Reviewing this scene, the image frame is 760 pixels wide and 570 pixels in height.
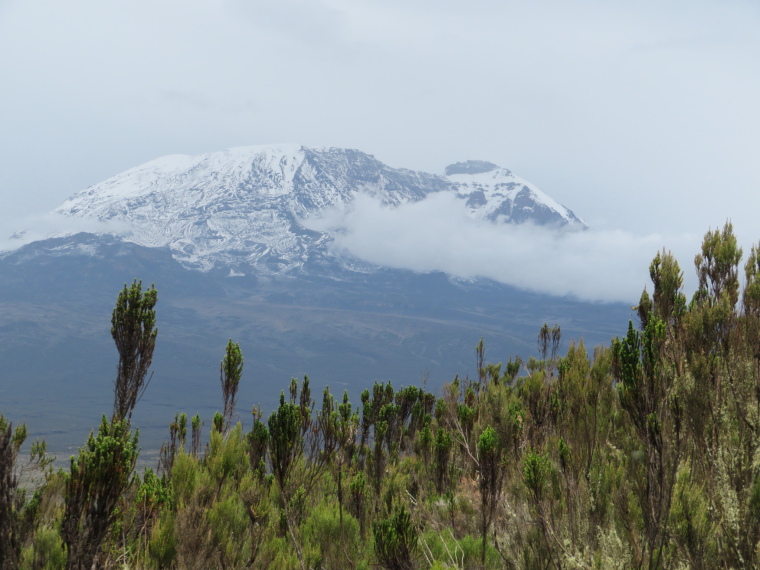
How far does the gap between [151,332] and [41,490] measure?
127 inches

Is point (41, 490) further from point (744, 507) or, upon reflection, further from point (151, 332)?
point (744, 507)

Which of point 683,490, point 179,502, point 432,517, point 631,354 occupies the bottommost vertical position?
point 432,517

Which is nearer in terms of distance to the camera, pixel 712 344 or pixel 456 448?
pixel 712 344

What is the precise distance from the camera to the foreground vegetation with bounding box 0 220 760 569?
4.70 metres

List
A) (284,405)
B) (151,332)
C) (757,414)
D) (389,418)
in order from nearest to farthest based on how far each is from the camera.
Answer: (757,414) < (284,405) < (151,332) < (389,418)

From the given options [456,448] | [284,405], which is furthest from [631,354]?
[456,448]

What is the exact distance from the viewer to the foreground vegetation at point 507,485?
4.70 meters

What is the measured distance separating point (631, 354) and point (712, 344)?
5.35 m

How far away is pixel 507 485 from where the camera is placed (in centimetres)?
792

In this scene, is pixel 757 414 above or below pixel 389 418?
above

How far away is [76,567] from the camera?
482 centimetres

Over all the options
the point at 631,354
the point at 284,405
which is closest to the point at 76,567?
the point at 284,405

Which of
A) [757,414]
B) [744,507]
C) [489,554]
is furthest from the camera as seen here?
[489,554]

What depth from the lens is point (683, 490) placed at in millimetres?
4977
